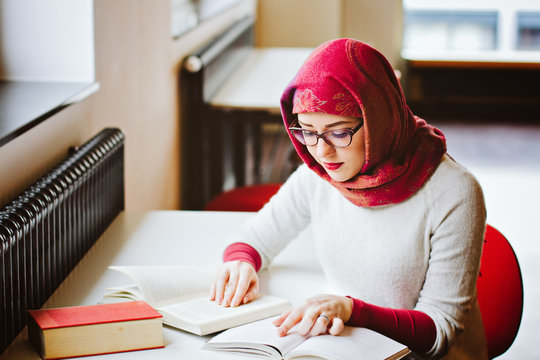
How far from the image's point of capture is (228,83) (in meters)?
3.78

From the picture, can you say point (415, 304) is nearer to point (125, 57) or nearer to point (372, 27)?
point (125, 57)

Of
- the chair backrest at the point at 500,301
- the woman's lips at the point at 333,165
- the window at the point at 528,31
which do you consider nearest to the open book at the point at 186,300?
the woman's lips at the point at 333,165

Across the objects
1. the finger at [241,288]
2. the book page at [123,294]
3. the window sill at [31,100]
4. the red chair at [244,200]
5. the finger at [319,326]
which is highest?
the window sill at [31,100]

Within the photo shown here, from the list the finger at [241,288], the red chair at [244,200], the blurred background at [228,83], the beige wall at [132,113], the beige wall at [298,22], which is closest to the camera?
the finger at [241,288]

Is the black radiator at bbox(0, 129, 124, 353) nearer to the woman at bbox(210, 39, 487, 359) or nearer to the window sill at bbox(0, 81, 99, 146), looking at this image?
the window sill at bbox(0, 81, 99, 146)

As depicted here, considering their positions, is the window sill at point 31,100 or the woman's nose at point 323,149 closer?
the woman's nose at point 323,149

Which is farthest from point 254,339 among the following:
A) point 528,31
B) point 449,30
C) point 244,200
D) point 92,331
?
point 528,31

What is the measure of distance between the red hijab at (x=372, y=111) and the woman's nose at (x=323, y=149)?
62 millimetres

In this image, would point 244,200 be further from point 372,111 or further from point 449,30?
point 449,30

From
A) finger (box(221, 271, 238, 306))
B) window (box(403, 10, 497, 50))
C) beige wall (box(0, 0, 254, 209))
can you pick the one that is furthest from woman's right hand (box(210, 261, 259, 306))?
window (box(403, 10, 497, 50))

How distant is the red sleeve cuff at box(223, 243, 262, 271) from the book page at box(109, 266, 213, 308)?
7 cm

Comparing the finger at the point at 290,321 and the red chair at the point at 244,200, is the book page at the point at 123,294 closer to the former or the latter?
the finger at the point at 290,321

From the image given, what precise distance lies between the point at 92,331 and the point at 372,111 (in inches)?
24.2

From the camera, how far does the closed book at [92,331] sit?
1187 millimetres
